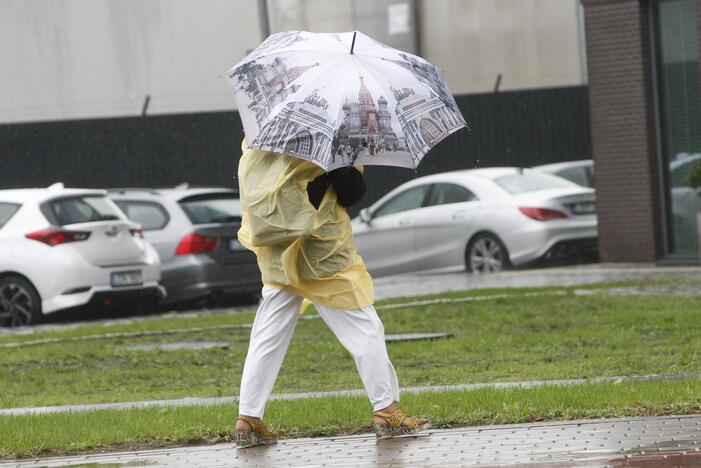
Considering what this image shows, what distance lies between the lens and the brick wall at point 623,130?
20031 millimetres

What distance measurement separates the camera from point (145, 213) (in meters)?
18.5

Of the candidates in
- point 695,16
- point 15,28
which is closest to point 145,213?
point 695,16

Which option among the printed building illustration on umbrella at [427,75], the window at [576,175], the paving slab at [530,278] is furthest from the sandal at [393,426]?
the window at [576,175]

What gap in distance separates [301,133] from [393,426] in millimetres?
1469

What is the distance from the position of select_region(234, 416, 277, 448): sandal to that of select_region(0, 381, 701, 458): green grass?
373 mm

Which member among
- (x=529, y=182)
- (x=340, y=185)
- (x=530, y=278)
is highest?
(x=340, y=185)

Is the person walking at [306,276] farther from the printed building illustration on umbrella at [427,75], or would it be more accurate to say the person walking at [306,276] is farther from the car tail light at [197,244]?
the car tail light at [197,244]

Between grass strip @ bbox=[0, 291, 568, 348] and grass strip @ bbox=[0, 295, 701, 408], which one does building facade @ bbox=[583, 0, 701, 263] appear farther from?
grass strip @ bbox=[0, 295, 701, 408]

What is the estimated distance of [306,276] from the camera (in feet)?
23.9

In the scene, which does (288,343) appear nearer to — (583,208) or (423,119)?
(423,119)

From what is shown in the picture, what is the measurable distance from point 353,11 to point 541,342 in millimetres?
20286

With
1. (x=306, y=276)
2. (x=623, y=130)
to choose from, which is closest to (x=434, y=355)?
(x=306, y=276)

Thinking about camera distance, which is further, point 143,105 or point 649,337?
point 143,105

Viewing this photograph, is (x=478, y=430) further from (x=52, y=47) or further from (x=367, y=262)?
(x=52, y=47)
